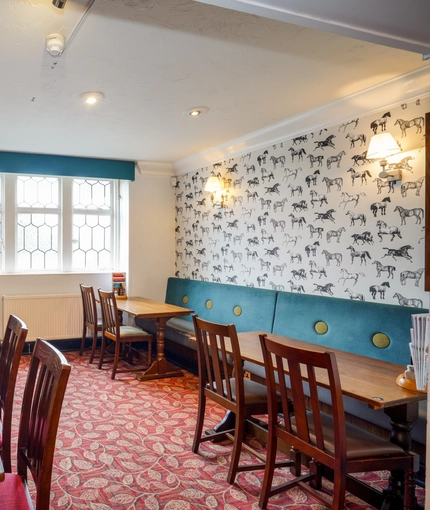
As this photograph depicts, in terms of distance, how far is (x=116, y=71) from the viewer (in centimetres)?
293

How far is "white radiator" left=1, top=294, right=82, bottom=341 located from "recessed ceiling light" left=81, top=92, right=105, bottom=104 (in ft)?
9.41

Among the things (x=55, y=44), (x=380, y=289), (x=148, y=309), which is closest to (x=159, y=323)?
(x=148, y=309)

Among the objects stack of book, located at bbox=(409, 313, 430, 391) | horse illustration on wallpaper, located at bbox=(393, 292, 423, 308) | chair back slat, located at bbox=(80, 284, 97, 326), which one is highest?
horse illustration on wallpaper, located at bbox=(393, 292, 423, 308)

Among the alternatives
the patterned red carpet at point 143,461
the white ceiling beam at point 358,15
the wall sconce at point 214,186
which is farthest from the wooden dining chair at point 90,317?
the white ceiling beam at point 358,15

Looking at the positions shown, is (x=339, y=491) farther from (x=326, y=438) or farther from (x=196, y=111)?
(x=196, y=111)

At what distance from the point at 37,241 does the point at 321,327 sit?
388 cm

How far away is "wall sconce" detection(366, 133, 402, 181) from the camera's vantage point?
3070mm

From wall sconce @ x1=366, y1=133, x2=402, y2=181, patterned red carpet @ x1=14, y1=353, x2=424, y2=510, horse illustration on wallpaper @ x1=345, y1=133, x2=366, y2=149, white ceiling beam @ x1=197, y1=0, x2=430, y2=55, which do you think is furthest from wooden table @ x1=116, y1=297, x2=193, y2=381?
white ceiling beam @ x1=197, y1=0, x2=430, y2=55

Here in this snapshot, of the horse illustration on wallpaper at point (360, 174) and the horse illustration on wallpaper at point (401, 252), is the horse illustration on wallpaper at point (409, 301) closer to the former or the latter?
the horse illustration on wallpaper at point (401, 252)

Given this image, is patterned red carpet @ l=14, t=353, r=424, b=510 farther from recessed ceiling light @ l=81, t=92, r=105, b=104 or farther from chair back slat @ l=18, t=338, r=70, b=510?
recessed ceiling light @ l=81, t=92, r=105, b=104

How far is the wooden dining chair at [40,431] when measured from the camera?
1.41 m

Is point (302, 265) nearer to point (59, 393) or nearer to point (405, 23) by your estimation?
point (405, 23)

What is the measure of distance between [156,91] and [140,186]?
2.76 metres

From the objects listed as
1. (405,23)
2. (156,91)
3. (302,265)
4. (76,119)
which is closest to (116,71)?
(156,91)
